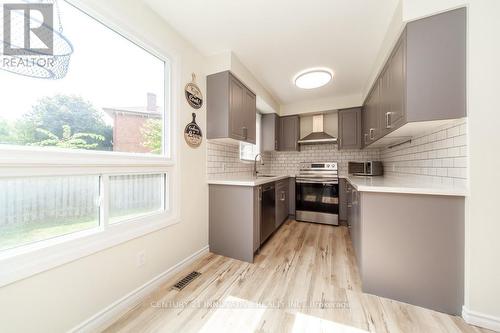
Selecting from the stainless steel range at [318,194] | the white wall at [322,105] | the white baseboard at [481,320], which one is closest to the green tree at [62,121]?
the white baseboard at [481,320]

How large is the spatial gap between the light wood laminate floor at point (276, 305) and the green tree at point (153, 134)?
4.26 ft

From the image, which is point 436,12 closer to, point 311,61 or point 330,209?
point 311,61

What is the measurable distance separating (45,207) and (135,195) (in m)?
0.57

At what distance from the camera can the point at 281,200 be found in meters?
3.26

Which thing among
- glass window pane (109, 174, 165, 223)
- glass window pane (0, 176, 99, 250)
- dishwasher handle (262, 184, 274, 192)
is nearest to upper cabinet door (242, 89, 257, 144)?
dishwasher handle (262, 184, 274, 192)

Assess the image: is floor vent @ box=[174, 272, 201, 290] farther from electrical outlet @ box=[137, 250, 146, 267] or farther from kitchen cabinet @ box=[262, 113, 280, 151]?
kitchen cabinet @ box=[262, 113, 280, 151]

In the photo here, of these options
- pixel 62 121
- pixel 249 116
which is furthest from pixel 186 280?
pixel 249 116

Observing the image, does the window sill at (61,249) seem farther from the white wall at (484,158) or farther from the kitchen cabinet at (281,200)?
the white wall at (484,158)

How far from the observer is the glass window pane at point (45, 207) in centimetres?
98

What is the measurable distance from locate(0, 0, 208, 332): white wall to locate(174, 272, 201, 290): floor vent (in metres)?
0.20

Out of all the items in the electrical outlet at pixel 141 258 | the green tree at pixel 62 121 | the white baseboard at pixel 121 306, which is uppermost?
the green tree at pixel 62 121

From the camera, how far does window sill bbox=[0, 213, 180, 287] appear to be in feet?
3.07

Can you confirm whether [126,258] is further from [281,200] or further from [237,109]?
[281,200]

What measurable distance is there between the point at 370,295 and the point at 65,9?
3.08m
